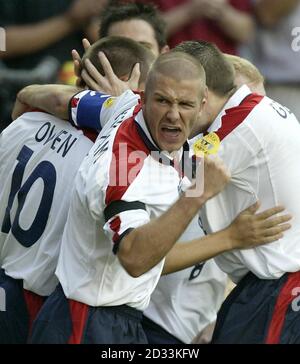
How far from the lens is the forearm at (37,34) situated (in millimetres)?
7832

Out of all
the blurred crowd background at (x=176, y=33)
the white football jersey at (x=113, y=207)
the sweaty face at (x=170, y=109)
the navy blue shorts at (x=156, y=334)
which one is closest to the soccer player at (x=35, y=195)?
the white football jersey at (x=113, y=207)

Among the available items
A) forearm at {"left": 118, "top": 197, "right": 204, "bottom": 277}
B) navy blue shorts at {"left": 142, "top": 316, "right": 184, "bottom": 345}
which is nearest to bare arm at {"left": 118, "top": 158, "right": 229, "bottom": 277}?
forearm at {"left": 118, "top": 197, "right": 204, "bottom": 277}

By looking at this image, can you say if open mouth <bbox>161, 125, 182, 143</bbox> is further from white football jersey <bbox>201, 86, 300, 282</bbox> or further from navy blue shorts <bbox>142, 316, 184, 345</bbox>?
navy blue shorts <bbox>142, 316, 184, 345</bbox>

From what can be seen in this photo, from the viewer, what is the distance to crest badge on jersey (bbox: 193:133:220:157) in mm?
4758

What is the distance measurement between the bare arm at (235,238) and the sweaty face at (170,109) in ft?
1.47

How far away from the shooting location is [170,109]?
14.2 ft

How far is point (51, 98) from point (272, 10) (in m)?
2.90

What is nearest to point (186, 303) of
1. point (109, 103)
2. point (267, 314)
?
point (267, 314)

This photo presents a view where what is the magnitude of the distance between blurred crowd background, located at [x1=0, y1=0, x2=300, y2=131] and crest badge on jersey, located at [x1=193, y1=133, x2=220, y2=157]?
299 cm

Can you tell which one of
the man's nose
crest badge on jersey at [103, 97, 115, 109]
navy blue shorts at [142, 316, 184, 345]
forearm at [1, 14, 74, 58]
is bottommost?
navy blue shorts at [142, 316, 184, 345]

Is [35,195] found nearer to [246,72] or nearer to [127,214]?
[127,214]

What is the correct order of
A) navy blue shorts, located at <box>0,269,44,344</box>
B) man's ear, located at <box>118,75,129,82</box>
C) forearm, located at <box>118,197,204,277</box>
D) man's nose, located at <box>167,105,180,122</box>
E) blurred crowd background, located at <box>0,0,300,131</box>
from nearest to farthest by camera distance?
forearm, located at <box>118,197,204,277</box> → man's nose, located at <box>167,105,180,122</box> → navy blue shorts, located at <box>0,269,44,344</box> → man's ear, located at <box>118,75,129,82</box> → blurred crowd background, located at <box>0,0,300,131</box>

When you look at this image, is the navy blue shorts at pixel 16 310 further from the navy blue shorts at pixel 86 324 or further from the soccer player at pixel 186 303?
the soccer player at pixel 186 303
